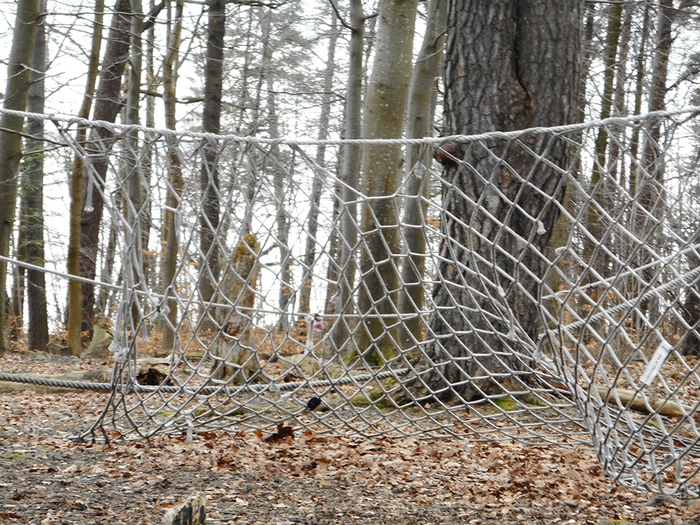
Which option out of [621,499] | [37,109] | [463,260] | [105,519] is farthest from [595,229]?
[37,109]

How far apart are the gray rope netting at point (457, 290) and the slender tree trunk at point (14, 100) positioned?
113 inches

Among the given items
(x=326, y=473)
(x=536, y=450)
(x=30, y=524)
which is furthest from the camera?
(x=536, y=450)

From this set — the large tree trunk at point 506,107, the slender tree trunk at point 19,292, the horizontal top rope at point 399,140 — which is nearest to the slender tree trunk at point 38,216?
the slender tree trunk at point 19,292

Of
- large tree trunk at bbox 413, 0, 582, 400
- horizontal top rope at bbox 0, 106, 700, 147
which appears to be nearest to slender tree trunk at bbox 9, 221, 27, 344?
horizontal top rope at bbox 0, 106, 700, 147

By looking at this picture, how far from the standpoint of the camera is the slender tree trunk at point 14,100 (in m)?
5.59

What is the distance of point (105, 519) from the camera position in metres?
1.98

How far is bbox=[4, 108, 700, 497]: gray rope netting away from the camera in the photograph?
211cm

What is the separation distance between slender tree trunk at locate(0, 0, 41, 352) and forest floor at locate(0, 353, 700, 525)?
128 inches

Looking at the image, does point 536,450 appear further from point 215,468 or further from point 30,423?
point 30,423

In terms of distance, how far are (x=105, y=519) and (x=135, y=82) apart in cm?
721

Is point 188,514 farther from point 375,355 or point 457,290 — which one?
point 375,355

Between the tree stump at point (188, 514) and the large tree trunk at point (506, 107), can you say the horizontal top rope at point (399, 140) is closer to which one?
the large tree trunk at point (506, 107)

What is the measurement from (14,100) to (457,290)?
4.86 metres

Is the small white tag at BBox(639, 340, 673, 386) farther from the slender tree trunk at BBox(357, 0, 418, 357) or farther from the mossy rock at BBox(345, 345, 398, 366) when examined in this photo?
the slender tree trunk at BBox(357, 0, 418, 357)
